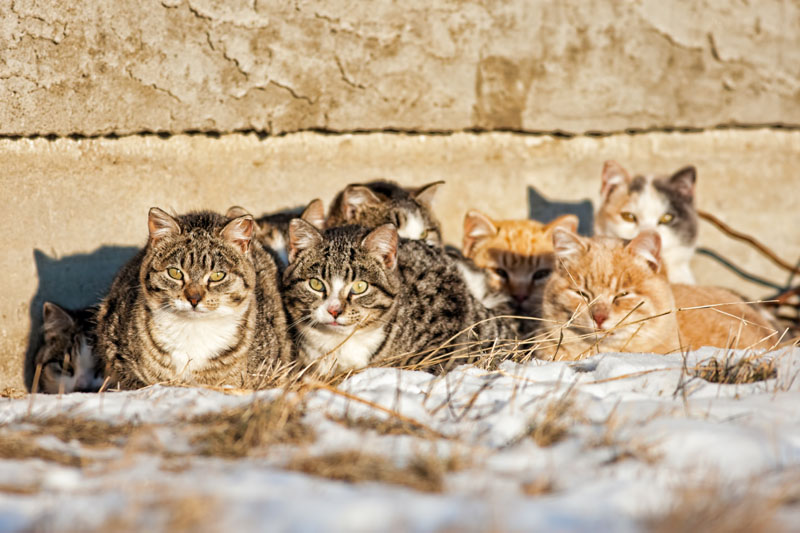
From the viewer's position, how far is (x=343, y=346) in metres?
3.64

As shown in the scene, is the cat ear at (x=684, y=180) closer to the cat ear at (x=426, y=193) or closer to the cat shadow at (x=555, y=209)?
the cat shadow at (x=555, y=209)

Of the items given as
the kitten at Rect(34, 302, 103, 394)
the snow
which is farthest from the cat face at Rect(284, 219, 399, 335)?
the kitten at Rect(34, 302, 103, 394)

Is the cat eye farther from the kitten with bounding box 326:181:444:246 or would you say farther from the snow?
the snow

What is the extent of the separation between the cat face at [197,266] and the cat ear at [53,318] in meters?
0.74

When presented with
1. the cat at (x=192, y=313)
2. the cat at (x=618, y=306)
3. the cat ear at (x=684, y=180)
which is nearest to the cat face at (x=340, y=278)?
the cat at (x=192, y=313)

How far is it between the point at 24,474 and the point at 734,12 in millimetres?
5407

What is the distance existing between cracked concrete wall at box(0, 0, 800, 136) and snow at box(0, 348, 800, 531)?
1768mm

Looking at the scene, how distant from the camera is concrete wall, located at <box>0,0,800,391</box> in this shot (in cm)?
392

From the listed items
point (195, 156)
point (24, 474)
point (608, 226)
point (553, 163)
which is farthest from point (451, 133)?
point (24, 474)

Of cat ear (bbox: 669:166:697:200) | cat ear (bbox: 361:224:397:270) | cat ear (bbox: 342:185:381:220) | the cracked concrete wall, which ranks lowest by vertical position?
cat ear (bbox: 361:224:397:270)

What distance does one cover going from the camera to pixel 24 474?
80.0 inches

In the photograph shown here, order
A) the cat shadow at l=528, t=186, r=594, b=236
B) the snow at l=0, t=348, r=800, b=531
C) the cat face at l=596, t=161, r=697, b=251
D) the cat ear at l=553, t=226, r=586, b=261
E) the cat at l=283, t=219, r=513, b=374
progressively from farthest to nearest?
the cat shadow at l=528, t=186, r=594, b=236 → the cat face at l=596, t=161, r=697, b=251 → the cat ear at l=553, t=226, r=586, b=261 → the cat at l=283, t=219, r=513, b=374 → the snow at l=0, t=348, r=800, b=531

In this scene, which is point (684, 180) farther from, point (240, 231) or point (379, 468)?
point (379, 468)

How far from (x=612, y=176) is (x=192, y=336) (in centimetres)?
306
